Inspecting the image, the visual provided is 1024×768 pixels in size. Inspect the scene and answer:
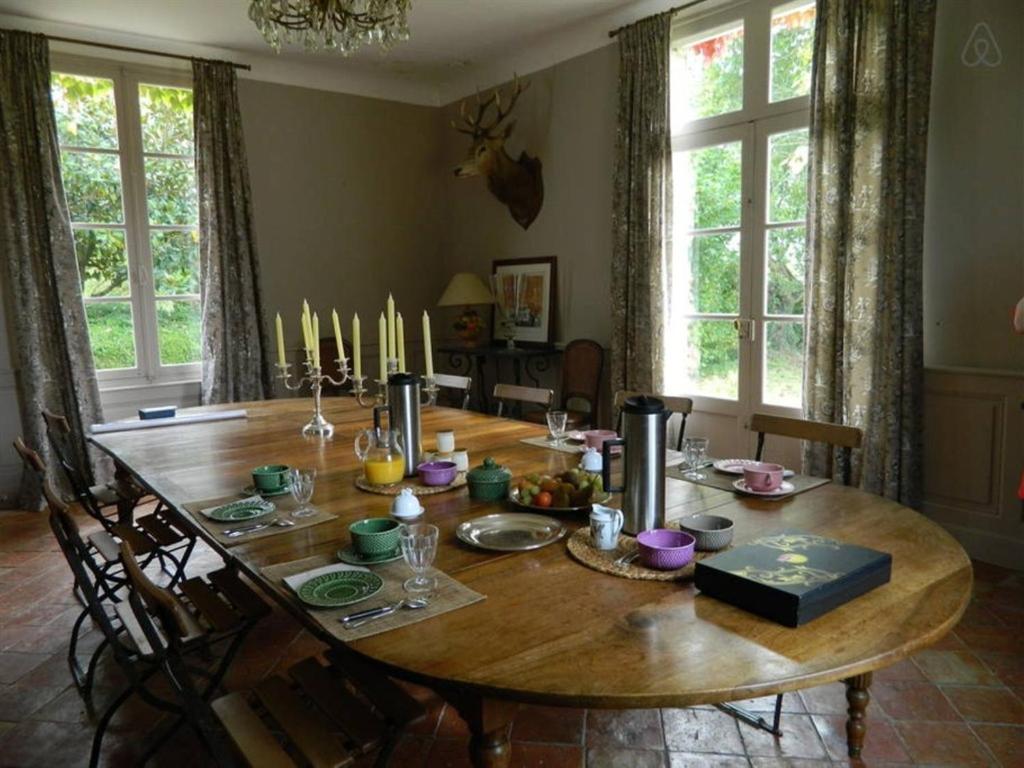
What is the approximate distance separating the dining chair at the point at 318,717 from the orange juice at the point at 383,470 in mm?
568

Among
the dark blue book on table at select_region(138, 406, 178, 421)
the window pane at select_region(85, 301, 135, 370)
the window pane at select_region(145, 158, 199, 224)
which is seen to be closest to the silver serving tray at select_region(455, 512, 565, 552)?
the dark blue book on table at select_region(138, 406, 178, 421)

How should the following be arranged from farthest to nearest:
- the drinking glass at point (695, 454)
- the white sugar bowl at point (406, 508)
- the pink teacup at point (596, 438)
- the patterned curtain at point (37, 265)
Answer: the patterned curtain at point (37, 265), the pink teacup at point (596, 438), the drinking glass at point (695, 454), the white sugar bowl at point (406, 508)

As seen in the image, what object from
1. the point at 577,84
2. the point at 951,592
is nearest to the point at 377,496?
the point at 951,592

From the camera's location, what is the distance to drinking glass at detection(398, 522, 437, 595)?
4.52ft

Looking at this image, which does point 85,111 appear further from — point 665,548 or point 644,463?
point 665,548

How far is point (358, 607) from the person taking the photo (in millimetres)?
1305

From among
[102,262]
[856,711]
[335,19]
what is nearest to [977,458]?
[856,711]

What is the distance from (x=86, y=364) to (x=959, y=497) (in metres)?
5.02

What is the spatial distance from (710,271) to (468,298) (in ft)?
6.17

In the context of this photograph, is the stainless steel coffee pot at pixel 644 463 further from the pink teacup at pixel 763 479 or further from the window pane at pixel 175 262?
the window pane at pixel 175 262

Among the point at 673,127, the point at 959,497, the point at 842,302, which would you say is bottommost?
the point at 959,497

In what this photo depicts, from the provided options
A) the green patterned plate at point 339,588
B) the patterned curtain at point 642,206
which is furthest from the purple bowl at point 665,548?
the patterned curtain at point 642,206

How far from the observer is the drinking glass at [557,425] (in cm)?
256

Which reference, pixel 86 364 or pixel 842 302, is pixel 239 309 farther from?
pixel 842 302
